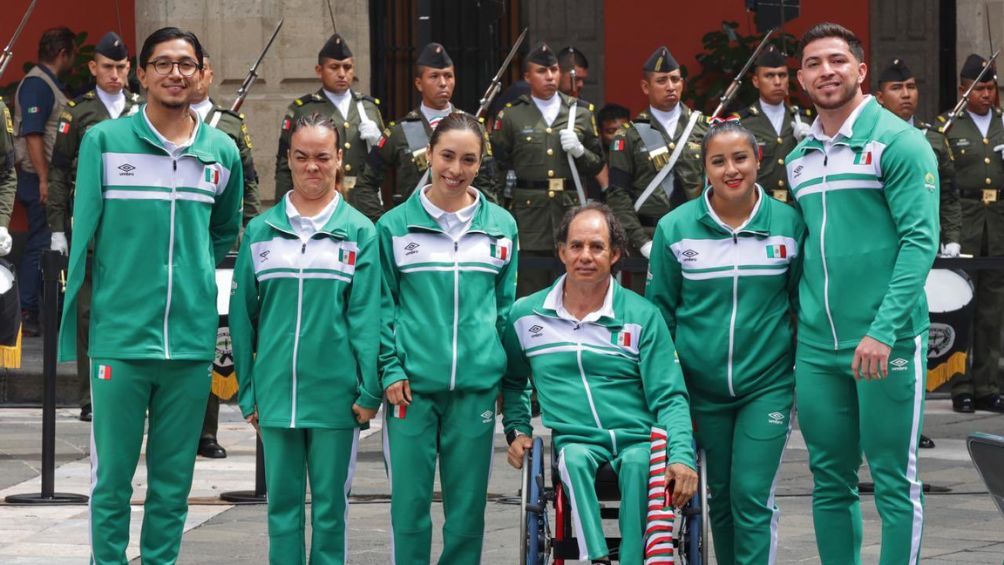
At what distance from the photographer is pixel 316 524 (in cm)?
667

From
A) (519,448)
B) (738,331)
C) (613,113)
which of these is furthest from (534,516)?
(613,113)

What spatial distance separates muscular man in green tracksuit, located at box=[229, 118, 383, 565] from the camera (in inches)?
262

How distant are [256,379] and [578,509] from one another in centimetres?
125

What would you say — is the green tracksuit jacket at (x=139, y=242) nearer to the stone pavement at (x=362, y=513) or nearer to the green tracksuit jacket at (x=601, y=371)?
the green tracksuit jacket at (x=601, y=371)

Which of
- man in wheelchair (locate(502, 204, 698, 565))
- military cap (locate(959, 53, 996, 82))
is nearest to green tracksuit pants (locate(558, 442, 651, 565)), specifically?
man in wheelchair (locate(502, 204, 698, 565))

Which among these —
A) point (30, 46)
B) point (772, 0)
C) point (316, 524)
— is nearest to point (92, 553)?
point (316, 524)

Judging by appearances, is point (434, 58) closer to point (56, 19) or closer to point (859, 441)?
point (859, 441)

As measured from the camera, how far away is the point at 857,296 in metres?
6.46

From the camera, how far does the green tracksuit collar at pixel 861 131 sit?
649 centimetres

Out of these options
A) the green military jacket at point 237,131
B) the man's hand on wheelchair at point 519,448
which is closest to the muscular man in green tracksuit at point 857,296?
the man's hand on wheelchair at point 519,448

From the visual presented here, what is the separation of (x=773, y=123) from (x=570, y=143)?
135 cm

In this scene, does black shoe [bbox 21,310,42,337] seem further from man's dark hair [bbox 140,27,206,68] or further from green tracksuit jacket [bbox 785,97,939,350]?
green tracksuit jacket [bbox 785,97,939,350]

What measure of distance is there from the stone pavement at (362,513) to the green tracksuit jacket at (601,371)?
51.8 inches

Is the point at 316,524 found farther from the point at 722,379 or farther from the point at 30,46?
the point at 30,46
